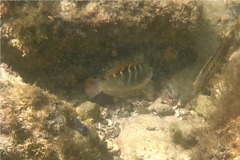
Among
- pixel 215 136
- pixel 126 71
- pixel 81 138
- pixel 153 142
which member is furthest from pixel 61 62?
pixel 215 136

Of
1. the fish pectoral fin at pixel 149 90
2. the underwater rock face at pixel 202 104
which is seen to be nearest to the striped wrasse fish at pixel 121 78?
the fish pectoral fin at pixel 149 90

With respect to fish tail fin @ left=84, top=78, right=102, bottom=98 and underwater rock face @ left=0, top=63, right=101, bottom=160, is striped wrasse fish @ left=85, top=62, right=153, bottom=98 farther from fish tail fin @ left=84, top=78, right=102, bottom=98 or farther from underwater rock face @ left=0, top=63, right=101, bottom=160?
underwater rock face @ left=0, top=63, right=101, bottom=160

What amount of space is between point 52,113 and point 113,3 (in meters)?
1.85

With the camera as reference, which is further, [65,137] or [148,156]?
[148,156]

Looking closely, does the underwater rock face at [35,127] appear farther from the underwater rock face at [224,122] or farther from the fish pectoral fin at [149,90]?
the fish pectoral fin at [149,90]

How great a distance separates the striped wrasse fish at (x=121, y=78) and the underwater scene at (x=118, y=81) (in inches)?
0.6

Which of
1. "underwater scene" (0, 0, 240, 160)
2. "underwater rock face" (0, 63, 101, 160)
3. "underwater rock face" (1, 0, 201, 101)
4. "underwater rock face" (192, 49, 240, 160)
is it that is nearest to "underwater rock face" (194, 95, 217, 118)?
"underwater scene" (0, 0, 240, 160)

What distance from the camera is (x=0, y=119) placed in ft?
10.5

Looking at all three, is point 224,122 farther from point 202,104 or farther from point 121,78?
point 121,78

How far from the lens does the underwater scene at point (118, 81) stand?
348 centimetres

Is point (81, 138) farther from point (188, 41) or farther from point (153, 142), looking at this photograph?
point (188, 41)

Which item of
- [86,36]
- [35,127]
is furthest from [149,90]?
[35,127]

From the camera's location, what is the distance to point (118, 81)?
4.25m

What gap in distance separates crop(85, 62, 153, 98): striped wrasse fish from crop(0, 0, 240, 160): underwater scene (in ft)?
0.05
